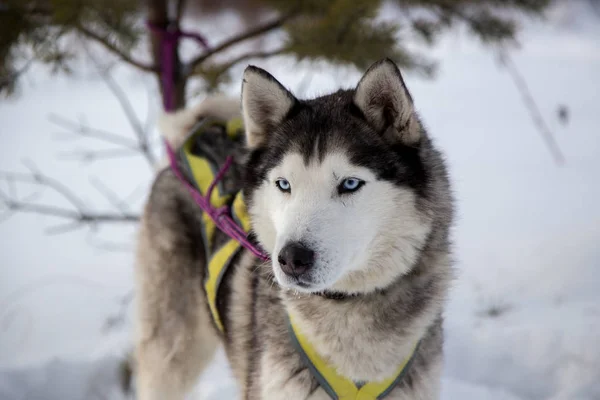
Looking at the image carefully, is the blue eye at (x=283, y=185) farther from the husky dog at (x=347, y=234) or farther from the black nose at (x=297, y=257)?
the black nose at (x=297, y=257)

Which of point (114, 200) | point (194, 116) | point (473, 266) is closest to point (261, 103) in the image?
point (194, 116)

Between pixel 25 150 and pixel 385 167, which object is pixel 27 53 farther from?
pixel 25 150

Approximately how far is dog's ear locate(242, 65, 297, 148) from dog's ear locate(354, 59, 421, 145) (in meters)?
0.24

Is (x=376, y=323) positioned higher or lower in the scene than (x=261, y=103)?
lower

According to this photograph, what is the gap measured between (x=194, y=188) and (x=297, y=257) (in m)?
1.02

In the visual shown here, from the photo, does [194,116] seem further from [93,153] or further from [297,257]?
[93,153]

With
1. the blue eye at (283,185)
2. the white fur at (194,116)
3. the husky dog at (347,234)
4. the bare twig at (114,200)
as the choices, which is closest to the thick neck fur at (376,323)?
the husky dog at (347,234)

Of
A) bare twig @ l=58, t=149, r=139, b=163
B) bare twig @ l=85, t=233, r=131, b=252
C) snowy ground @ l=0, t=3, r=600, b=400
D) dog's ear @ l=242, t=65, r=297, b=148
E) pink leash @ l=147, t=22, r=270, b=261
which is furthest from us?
bare twig @ l=85, t=233, r=131, b=252

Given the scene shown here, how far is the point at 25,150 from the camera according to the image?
706 centimetres

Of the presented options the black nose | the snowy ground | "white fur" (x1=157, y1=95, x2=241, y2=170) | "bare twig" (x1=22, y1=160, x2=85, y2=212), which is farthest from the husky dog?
"bare twig" (x1=22, y1=160, x2=85, y2=212)

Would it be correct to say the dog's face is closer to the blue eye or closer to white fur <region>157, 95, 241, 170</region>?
the blue eye

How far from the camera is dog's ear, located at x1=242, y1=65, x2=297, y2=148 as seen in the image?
1.44 metres

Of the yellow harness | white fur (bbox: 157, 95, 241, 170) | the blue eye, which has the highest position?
white fur (bbox: 157, 95, 241, 170)

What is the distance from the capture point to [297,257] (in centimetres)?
121
